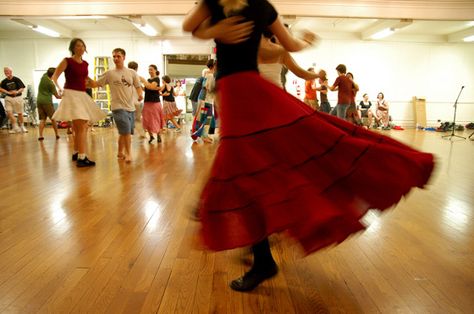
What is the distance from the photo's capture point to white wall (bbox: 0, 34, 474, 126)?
1293 centimetres

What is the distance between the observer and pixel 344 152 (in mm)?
1232

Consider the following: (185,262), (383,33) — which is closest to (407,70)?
(383,33)

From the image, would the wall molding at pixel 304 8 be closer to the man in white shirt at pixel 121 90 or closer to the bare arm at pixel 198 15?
the man in white shirt at pixel 121 90

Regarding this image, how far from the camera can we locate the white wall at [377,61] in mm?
12930

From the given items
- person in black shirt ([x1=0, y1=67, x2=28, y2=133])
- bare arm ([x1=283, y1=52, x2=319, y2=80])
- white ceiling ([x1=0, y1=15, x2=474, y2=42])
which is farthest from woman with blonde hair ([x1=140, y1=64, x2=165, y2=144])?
white ceiling ([x1=0, y1=15, x2=474, y2=42])

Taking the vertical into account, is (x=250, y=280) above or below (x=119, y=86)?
below

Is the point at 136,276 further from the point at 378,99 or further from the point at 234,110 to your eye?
the point at 378,99

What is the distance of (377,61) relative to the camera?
13156mm

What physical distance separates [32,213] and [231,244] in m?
2.06

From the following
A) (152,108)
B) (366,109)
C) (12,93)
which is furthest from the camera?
(366,109)

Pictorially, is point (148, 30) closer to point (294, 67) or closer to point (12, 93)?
point (12, 93)

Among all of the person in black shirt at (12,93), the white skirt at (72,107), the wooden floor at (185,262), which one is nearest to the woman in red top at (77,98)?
the white skirt at (72,107)

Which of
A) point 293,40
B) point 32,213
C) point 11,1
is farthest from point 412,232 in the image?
point 11,1

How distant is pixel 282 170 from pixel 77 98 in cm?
387
